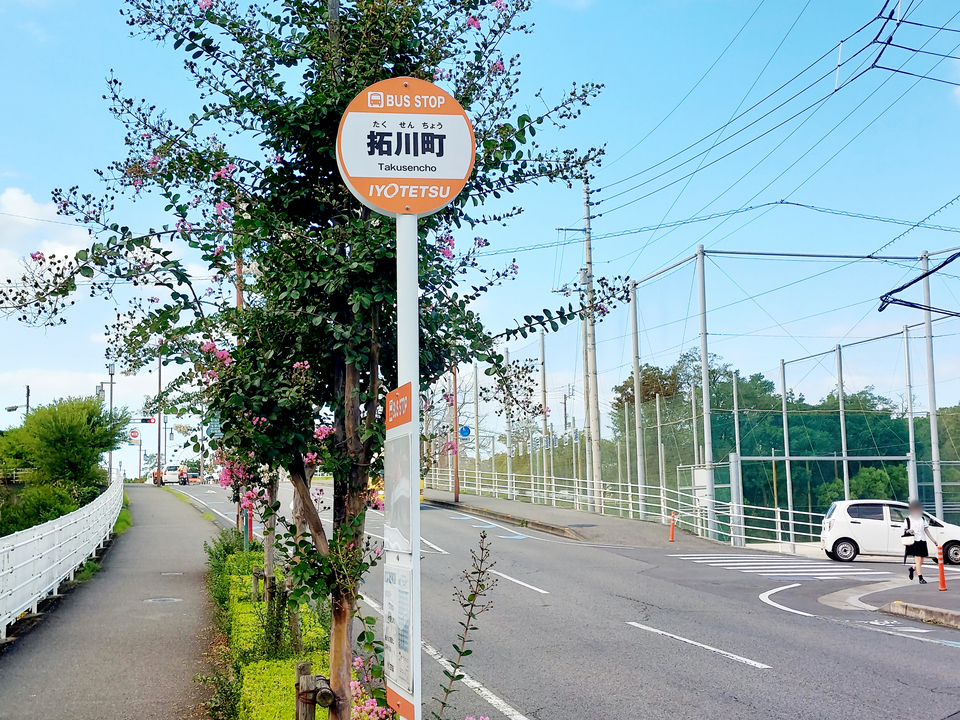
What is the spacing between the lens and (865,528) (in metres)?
23.8

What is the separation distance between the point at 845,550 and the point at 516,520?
36.6 feet

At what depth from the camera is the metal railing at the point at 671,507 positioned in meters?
26.6

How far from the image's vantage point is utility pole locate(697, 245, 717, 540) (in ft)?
87.2

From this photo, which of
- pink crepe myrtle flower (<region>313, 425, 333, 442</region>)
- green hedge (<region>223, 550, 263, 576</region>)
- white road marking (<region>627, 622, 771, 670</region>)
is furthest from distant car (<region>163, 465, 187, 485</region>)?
pink crepe myrtle flower (<region>313, 425, 333, 442</region>)

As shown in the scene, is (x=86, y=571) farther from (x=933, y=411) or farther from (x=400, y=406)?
(x=933, y=411)

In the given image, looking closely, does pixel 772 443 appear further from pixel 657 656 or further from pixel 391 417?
pixel 391 417

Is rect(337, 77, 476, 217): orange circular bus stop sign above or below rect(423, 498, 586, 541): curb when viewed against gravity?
above

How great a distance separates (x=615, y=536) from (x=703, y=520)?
9.74 feet

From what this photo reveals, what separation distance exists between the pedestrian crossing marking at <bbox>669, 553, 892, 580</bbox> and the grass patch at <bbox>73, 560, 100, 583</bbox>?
1324cm

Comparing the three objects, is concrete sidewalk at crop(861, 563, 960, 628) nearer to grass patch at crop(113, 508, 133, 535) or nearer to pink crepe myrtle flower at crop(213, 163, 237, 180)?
pink crepe myrtle flower at crop(213, 163, 237, 180)

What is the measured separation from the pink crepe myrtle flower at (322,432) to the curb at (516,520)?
2213 cm

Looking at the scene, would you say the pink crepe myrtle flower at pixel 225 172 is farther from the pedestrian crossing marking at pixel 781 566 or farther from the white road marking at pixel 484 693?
the pedestrian crossing marking at pixel 781 566

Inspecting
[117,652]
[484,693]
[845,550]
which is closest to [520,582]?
[117,652]

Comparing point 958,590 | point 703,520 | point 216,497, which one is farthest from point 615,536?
point 216,497
